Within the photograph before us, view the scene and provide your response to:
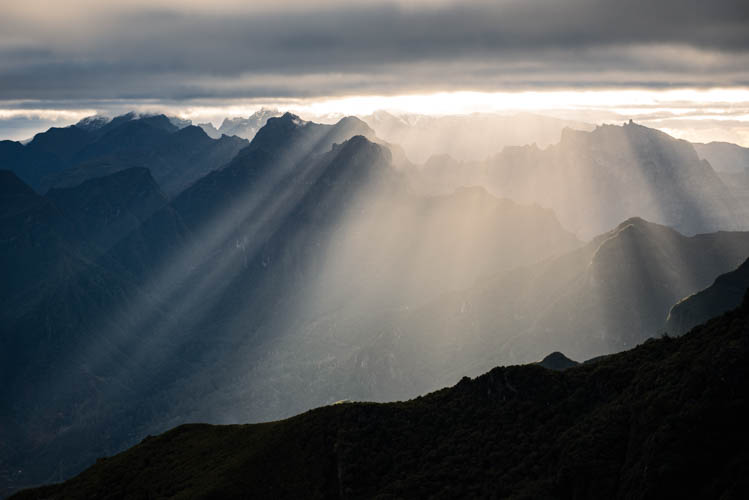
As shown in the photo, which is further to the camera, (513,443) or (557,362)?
(557,362)

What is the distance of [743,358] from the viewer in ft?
177

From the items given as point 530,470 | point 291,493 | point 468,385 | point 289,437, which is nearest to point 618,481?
point 530,470

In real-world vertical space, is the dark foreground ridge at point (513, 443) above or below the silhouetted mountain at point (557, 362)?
below

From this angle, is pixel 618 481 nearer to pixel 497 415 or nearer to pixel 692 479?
pixel 692 479

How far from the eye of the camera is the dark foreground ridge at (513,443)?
5147cm

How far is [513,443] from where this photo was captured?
7319 centimetres

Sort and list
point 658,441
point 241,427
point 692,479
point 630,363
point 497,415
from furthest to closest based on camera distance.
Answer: point 241,427
point 497,415
point 630,363
point 658,441
point 692,479

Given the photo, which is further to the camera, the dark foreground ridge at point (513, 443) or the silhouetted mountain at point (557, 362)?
the silhouetted mountain at point (557, 362)

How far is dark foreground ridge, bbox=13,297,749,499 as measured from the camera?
169ft

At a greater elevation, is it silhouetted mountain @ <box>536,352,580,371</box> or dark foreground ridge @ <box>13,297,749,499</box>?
silhouetted mountain @ <box>536,352,580,371</box>

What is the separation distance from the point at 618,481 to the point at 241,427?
68.7 meters

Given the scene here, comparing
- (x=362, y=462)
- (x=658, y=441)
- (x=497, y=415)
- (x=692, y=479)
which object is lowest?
(x=692, y=479)

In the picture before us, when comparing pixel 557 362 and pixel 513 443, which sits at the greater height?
pixel 557 362

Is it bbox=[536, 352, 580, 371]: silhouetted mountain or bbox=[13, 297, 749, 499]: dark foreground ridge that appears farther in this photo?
bbox=[536, 352, 580, 371]: silhouetted mountain
